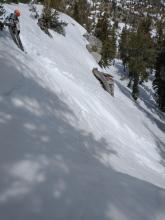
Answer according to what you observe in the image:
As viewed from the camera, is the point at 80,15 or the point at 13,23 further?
the point at 80,15

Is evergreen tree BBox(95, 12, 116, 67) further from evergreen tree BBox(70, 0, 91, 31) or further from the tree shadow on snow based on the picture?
the tree shadow on snow

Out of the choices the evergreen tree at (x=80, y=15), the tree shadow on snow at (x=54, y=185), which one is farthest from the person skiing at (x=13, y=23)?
the evergreen tree at (x=80, y=15)

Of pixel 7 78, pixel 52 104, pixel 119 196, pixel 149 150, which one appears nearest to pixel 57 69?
pixel 149 150

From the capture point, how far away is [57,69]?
779 inches

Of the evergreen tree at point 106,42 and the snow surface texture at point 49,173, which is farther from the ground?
the snow surface texture at point 49,173

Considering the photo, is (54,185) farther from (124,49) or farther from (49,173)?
(124,49)

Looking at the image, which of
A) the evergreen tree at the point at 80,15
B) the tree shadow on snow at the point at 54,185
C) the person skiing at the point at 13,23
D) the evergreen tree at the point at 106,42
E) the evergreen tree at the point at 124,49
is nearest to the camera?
the tree shadow on snow at the point at 54,185

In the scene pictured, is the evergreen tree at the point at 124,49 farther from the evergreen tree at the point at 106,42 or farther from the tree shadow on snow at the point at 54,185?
the tree shadow on snow at the point at 54,185

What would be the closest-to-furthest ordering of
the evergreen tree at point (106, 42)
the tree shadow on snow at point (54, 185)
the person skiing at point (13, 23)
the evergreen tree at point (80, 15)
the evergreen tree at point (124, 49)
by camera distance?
the tree shadow on snow at point (54, 185)
the person skiing at point (13, 23)
the evergreen tree at point (106, 42)
the evergreen tree at point (124, 49)
the evergreen tree at point (80, 15)

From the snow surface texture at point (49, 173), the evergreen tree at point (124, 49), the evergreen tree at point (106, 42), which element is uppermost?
the snow surface texture at point (49, 173)

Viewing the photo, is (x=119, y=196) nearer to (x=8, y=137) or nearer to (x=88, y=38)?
(x=8, y=137)

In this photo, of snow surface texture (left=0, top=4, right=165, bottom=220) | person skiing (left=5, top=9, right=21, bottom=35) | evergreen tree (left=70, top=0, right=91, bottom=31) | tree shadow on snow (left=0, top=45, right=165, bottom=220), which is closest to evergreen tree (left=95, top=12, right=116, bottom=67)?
evergreen tree (left=70, top=0, right=91, bottom=31)

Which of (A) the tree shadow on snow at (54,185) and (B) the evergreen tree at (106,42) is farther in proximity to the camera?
(B) the evergreen tree at (106,42)

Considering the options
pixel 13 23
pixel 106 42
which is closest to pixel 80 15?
pixel 106 42
